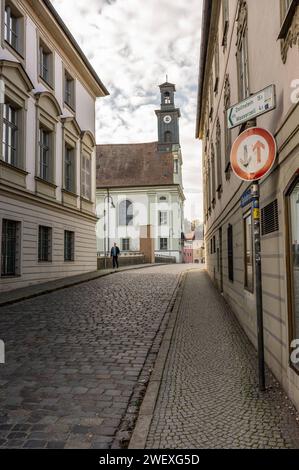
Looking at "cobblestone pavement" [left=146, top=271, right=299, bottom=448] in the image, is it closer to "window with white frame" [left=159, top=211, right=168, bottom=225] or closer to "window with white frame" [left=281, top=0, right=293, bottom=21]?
"window with white frame" [left=281, top=0, right=293, bottom=21]

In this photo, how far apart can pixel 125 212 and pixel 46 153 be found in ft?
122

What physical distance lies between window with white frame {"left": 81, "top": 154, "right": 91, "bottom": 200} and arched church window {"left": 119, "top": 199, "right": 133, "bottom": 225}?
30524 millimetres

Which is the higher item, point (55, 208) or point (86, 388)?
point (55, 208)

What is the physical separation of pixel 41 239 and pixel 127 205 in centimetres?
3850

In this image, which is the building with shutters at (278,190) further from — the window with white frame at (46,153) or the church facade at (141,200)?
the church facade at (141,200)

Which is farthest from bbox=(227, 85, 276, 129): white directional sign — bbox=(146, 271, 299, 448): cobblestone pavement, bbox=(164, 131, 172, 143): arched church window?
bbox=(164, 131, 172, 143): arched church window

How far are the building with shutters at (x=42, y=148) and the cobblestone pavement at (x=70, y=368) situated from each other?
4.86m

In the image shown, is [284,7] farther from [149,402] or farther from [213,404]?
[149,402]

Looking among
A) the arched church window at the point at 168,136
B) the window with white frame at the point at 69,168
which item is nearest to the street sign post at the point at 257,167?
the window with white frame at the point at 69,168

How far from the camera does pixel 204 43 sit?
676 inches

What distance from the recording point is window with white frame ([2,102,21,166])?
49.4 feet

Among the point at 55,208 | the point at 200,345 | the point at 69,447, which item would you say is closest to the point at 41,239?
the point at 55,208
